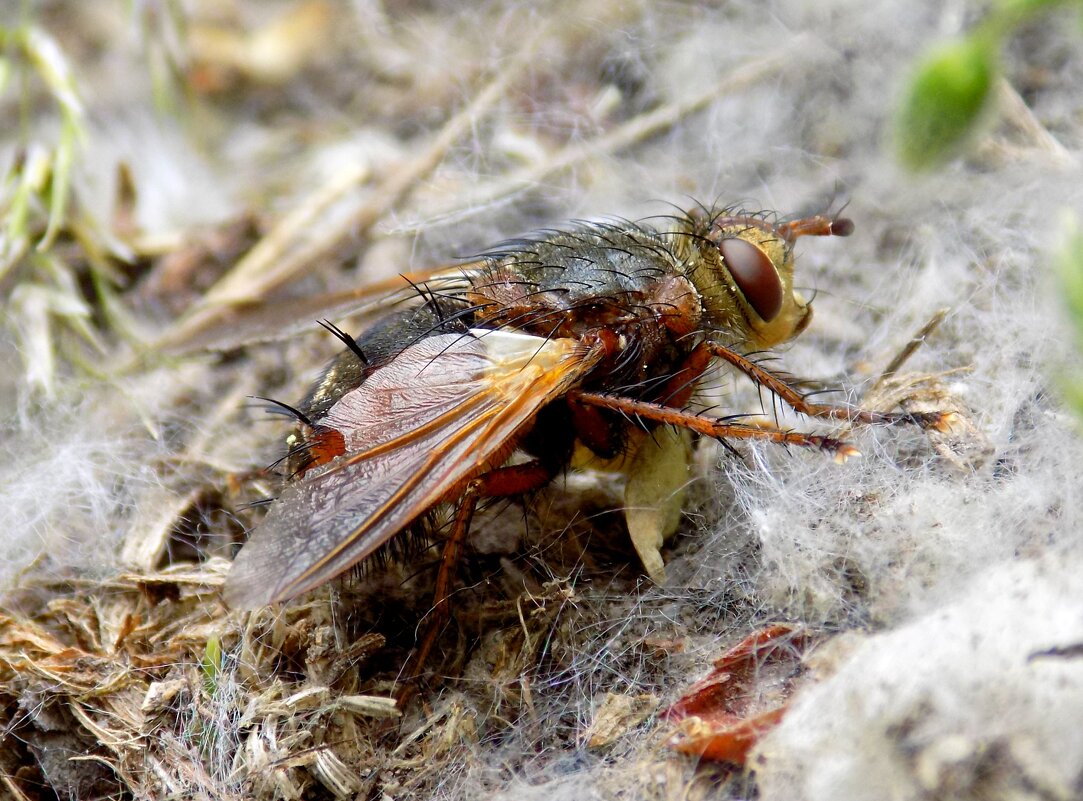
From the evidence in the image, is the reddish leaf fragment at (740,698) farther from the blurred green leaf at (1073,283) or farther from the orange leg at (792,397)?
the blurred green leaf at (1073,283)

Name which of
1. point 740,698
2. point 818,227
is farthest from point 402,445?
point 818,227

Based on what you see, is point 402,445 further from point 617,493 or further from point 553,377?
point 617,493

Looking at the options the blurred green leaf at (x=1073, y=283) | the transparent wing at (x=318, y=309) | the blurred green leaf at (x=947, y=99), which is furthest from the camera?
the transparent wing at (x=318, y=309)

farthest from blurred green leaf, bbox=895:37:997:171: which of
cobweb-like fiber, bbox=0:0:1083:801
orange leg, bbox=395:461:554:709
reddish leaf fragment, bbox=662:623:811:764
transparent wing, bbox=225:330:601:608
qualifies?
orange leg, bbox=395:461:554:709

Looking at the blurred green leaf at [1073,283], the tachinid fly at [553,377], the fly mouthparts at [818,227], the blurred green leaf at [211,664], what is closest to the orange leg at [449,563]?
the tachinid fly at [553,377]

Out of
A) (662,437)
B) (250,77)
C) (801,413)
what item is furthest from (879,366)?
(250,77)

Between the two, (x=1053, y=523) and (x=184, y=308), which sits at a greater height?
(x=1053, y=523)

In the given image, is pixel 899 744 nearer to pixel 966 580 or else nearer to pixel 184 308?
pixel 966 580
